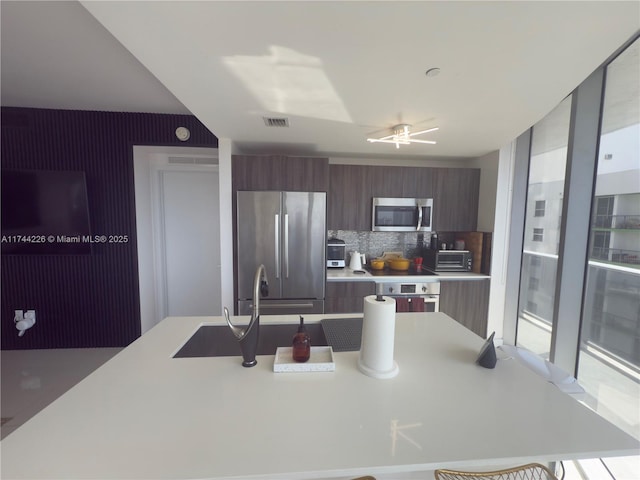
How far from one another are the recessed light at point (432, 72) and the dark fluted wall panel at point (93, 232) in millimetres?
2312

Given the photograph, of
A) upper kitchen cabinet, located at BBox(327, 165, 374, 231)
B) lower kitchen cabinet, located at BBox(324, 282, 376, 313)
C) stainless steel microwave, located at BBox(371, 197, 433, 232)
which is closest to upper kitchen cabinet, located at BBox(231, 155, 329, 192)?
upper kitchen cabinet, located at BBox(327, 165, 374, 231)

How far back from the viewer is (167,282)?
12.0ft

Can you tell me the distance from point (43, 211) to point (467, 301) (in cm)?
491

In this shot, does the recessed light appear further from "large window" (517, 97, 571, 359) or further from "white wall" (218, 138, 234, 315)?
"white wall" (218, 138, 234, 315)

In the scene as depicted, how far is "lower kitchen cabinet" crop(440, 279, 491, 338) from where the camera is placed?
3115 millimetres

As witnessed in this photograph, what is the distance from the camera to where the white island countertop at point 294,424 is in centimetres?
71

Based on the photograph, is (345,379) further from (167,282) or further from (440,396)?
(167,282)

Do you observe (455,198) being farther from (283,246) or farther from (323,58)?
(323,58)

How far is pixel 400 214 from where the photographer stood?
324 cm

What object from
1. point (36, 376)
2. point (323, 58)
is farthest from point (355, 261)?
point (36, 376)

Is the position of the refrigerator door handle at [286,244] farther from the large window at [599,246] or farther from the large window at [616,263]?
the large window at [616,263]

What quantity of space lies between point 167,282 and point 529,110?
448cm

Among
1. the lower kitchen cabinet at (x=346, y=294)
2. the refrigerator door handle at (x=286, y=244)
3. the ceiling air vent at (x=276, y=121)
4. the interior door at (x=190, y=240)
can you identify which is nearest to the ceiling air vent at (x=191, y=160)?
the interior door at (x=190, y=240)

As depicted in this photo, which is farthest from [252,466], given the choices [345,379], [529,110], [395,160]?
[395,160]
